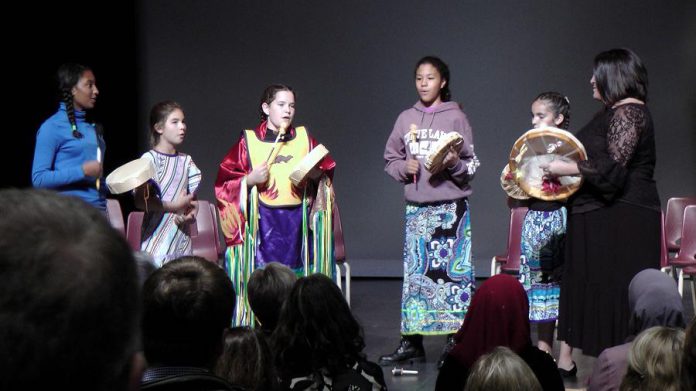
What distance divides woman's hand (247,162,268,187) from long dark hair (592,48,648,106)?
1674mm

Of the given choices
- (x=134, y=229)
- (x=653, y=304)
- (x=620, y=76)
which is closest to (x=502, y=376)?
(x=653, y=304)

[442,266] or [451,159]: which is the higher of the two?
[451,159]

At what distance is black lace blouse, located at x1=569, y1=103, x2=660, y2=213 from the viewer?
374 centimetres

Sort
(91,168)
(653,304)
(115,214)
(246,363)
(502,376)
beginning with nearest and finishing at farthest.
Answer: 1. (502,376)
2. (246,363)
3. (653,304)
4. (91,168)
5. (115,214)

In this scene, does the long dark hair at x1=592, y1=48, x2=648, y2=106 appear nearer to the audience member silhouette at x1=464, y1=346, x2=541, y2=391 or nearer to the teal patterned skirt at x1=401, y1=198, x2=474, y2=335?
the teal patterned skirt at x1=401, y1=198, x2=474, y2=335

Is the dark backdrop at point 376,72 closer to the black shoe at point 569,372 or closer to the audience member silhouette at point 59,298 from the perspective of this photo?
the black shoe at point 569,372

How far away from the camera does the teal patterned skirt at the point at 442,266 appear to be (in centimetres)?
469

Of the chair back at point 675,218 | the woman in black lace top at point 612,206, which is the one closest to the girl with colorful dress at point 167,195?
the woman in black lace top at point 612,206

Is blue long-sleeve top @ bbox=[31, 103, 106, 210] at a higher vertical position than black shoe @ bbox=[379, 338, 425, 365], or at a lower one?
higher

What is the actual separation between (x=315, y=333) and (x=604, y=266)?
168 centimetres

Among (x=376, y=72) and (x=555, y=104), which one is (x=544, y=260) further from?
(x=376, y=72)

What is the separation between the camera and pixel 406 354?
15.5 ft

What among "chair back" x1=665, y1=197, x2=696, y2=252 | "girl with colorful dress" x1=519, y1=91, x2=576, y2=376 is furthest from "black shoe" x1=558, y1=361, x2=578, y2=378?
"chair back" x1=665, y1=197, x2=696, y2=252

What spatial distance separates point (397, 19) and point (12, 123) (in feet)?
10.8
